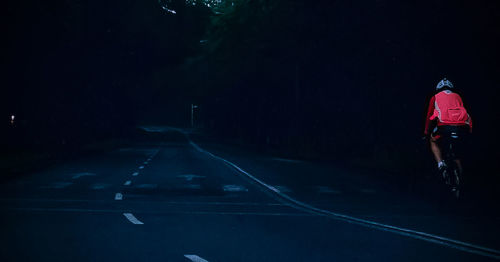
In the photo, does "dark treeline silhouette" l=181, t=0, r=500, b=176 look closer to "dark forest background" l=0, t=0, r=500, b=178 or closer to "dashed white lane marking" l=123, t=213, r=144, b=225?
"dark forest background" l=0, t=0, r=500, b=178

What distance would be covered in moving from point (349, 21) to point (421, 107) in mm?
6433

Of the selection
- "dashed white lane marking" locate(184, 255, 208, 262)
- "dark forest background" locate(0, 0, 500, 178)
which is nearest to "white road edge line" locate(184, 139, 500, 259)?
"dashed white lane marking" locate(184, 255, 208, 262)

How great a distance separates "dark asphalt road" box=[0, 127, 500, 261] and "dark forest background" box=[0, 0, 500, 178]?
4.70 metres

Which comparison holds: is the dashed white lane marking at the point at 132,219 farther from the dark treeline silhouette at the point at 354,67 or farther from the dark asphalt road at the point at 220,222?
the dark treeline silhouette at the point at 354,67

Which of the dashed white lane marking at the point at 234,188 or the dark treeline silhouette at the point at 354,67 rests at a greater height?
the dark treeline silhouette at the point at 354,67

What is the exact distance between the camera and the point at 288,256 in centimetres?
827

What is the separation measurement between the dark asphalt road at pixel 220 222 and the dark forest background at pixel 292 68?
15.4ft

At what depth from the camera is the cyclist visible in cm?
1241

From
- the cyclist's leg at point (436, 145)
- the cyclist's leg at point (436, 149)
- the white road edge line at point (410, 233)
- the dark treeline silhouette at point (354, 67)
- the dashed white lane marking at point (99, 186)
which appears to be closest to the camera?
the white road edge line at point (410, 233)

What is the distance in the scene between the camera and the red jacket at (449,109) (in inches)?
487

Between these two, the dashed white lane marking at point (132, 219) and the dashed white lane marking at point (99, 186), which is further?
the dashed white lane marking at point (99, 186)

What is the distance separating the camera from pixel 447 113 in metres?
12.5

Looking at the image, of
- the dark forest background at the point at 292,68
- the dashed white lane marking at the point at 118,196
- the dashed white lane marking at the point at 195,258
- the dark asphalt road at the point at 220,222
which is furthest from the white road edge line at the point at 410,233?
the dark forest background at the point at 292,68

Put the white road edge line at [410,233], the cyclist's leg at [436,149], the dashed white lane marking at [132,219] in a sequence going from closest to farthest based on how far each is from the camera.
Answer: the white road edge line at [410,233] → the dashed white lane marking at [132,219] → the cyclist's leg at [436,149]
